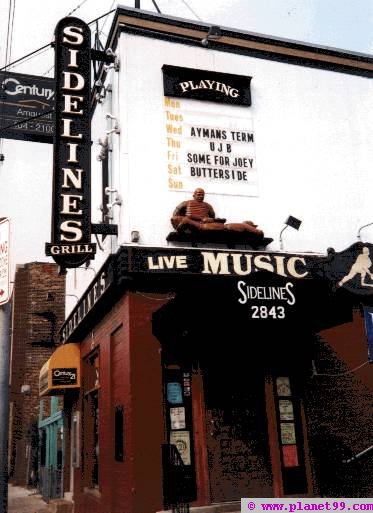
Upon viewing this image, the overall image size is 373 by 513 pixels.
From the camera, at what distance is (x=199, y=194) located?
459 inches

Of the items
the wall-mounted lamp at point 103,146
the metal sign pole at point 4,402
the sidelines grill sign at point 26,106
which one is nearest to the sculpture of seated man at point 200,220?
the wall-mounted lamp at point 103,146

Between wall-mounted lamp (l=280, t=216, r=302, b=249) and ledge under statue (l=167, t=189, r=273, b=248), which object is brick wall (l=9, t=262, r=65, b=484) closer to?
ledge under statue (l=167, t=189, r=273, b=248)

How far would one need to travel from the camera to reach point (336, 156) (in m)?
13.4

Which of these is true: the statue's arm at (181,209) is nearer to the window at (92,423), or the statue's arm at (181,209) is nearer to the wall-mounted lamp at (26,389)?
the window at (92,423)

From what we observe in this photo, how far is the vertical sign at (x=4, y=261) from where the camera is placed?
16.6 ft

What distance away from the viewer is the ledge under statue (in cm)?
1118

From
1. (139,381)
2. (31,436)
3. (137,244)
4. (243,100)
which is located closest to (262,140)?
(243,100)

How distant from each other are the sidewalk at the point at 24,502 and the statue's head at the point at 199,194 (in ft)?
36.7

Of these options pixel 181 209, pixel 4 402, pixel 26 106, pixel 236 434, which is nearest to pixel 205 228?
pixel 181 209

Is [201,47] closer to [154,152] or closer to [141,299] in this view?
[154,152]

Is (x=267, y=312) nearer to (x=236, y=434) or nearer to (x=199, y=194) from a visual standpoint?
(x=236, y=434)

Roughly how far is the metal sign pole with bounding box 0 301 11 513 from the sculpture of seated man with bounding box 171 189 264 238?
6.34 m

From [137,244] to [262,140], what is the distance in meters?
4.07

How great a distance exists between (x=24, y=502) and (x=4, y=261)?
55.4 ft
